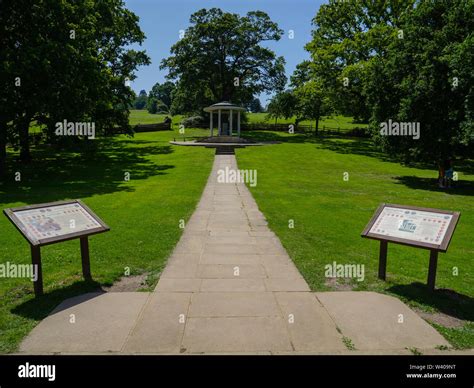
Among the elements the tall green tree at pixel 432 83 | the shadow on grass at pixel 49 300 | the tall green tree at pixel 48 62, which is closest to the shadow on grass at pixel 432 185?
the tall green tree at pixel 432 83

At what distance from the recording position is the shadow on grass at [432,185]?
21.6m

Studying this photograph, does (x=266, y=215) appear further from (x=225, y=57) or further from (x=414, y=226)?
(x=225, y=57)

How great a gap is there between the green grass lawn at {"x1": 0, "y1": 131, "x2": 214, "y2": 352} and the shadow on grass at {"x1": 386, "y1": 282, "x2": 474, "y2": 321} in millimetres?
4779

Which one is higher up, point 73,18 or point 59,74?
point 73,18

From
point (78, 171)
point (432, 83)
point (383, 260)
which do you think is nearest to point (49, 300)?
point (383, 260)

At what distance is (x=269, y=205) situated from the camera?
1516 centimetres

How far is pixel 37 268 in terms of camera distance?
6348mm

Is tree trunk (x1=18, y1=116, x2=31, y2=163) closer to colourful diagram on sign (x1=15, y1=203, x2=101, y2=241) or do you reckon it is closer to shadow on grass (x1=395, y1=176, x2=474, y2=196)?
colourful diagram on sign (x1=15, y1=203, x2=101, y2=241)

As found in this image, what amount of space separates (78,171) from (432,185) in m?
23.5

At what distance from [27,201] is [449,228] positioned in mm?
15763

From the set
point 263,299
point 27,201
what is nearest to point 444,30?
point 263,299

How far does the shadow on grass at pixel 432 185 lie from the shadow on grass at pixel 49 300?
19572 mm

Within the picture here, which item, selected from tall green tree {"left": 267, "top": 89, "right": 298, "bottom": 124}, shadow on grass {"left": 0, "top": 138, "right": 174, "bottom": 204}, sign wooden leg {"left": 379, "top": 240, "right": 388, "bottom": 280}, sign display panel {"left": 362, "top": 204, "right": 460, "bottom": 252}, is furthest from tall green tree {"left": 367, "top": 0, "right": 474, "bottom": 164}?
tall green tree {"left": 267, "top": 89, "right": 298, "bottom": 124}
